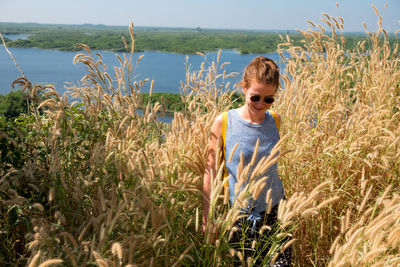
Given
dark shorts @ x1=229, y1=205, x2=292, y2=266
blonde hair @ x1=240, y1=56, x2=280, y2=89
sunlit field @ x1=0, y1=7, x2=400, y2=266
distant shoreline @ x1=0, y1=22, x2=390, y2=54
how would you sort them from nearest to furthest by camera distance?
sunlit field @ x1=0, y1=7, x2=400, y2=266
dark shorts @ x1=229, y1=205, x2=292, y2=266
blonde hair @ x1=240, y1=56, x2=280, y2=89
distant shoreline @ x1=0, y1=22, x2=390, y2=54

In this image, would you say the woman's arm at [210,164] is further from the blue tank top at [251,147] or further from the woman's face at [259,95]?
the woman's face at [259,95]

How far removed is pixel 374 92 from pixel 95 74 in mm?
2457

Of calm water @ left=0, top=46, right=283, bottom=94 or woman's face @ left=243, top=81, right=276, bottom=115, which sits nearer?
woman's face @ left=243, top=81, right=276, bottom=115

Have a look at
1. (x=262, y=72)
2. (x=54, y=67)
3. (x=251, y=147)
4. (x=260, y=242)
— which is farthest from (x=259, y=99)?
(x=54, y=67)

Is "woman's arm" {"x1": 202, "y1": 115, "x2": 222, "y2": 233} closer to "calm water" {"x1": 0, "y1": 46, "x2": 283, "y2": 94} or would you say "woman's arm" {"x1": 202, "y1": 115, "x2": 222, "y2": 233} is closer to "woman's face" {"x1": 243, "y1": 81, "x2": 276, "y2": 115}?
"woman's face" {"x1": 243, "y1": 81, "x2": 276, "y2": 115}

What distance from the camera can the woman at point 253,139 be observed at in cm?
175

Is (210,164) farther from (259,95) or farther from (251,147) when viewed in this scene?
(259,95)

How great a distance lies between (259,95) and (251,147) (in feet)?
0.92

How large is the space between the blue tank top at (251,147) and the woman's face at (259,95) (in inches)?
4.6

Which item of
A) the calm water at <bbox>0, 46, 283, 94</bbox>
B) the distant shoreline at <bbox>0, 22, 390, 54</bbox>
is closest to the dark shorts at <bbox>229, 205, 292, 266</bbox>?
the calm water at <bbox>0, 46, 283, 94</bbox>

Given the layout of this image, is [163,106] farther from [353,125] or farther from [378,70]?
[378,70]

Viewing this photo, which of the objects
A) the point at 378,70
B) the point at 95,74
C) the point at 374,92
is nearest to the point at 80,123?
the point at 95,74

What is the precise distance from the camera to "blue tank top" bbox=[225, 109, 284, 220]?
1798 mm

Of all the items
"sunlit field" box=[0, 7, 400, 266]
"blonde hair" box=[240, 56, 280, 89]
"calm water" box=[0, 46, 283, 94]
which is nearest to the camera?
"sunlit field" box=[0, 7, 400, 266]
